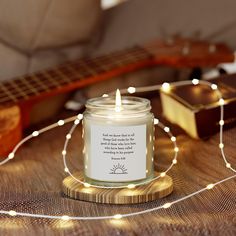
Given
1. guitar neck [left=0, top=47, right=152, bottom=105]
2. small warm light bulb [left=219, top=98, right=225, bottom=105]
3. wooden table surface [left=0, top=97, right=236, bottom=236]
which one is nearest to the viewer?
wooden table surface [left=0, top=97, right=236, bottom=236]

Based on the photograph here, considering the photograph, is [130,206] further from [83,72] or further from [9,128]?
[83,72]

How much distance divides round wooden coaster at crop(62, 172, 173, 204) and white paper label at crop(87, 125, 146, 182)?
17mm

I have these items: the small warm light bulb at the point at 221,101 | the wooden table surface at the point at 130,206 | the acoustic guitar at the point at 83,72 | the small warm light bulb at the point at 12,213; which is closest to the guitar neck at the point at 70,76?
the acoustic guitar at the point at 83,72

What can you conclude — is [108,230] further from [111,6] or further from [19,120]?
[111,6]

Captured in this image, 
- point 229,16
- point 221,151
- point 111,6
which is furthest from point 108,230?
point 111,6

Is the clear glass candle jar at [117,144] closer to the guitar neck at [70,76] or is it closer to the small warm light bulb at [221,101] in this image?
the small warm light bulb at [221,101]

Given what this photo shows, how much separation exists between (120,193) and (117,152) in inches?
1.9

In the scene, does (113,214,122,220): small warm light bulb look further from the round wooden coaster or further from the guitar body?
the guitar body

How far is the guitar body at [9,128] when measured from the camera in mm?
949

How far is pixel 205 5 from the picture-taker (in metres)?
1.33

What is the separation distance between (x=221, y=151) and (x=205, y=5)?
51cm

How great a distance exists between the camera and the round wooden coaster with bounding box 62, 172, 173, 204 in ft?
2.29

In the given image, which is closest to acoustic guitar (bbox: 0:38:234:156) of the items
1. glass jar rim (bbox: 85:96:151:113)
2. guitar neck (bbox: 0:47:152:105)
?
guitar neck (bbox: 0:47:152:105)

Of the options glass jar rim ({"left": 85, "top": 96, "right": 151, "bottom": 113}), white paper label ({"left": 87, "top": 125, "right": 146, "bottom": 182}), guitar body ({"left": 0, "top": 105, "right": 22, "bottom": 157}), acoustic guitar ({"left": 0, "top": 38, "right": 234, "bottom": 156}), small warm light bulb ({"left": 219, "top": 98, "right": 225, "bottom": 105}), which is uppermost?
glass jar rim ({"left": 85, "top": 96, "right": 151, "bottom": 113})
